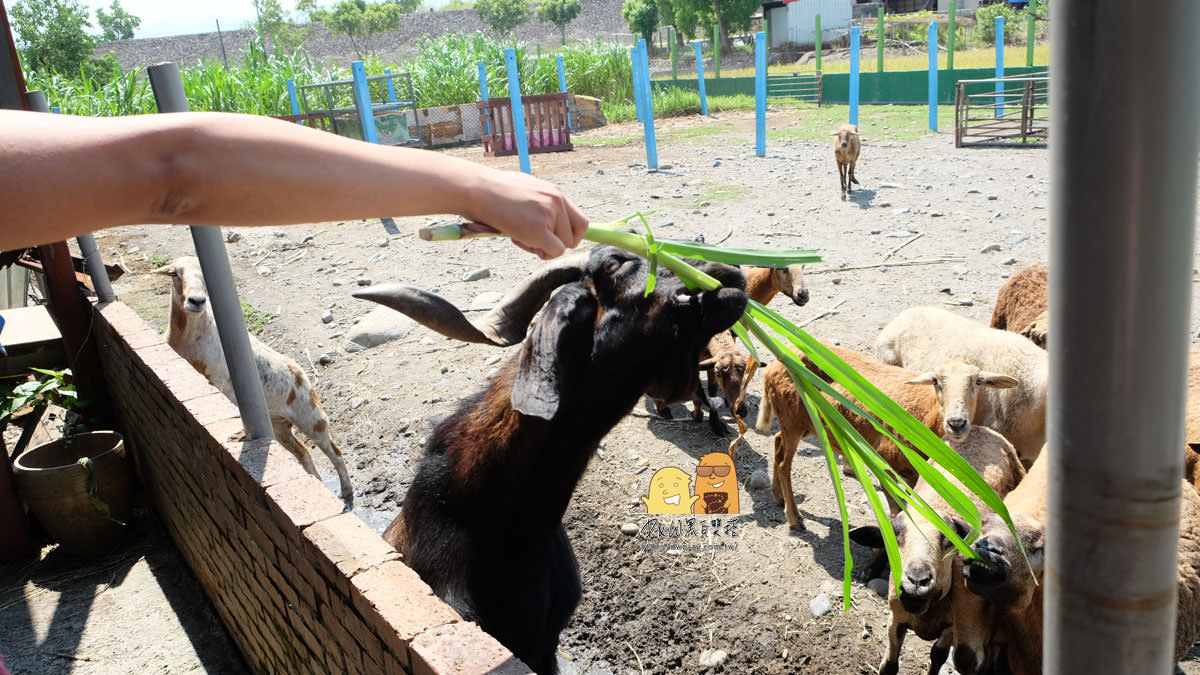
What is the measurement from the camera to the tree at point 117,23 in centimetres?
8319

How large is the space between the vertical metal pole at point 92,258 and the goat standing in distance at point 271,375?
0.43 metres

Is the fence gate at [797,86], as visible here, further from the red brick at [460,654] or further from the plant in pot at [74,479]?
the red brick at [460,654]

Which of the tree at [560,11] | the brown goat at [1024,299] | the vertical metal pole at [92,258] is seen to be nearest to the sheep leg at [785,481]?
the brown goat at [1024,299]

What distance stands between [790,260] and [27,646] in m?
4.79

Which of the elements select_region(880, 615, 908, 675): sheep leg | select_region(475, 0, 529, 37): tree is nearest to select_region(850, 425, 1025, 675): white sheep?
select_region(880, 615, 908, 675): sheep leg

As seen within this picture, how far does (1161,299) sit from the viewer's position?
845mm

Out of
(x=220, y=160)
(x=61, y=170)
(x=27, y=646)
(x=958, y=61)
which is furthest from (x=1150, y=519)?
(x=958, y=61)

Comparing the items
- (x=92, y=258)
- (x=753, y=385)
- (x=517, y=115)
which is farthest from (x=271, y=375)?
(x=517, y=115)

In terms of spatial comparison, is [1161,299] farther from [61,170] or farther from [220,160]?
[61,170]

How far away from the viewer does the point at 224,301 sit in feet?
12.0

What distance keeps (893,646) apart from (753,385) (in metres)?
3.61

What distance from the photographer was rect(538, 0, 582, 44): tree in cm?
6662

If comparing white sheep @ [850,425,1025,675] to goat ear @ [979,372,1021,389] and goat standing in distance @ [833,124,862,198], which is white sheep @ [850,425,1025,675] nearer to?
goat ear @ [979,372,1021,389]

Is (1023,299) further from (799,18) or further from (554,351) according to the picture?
(799,18)
